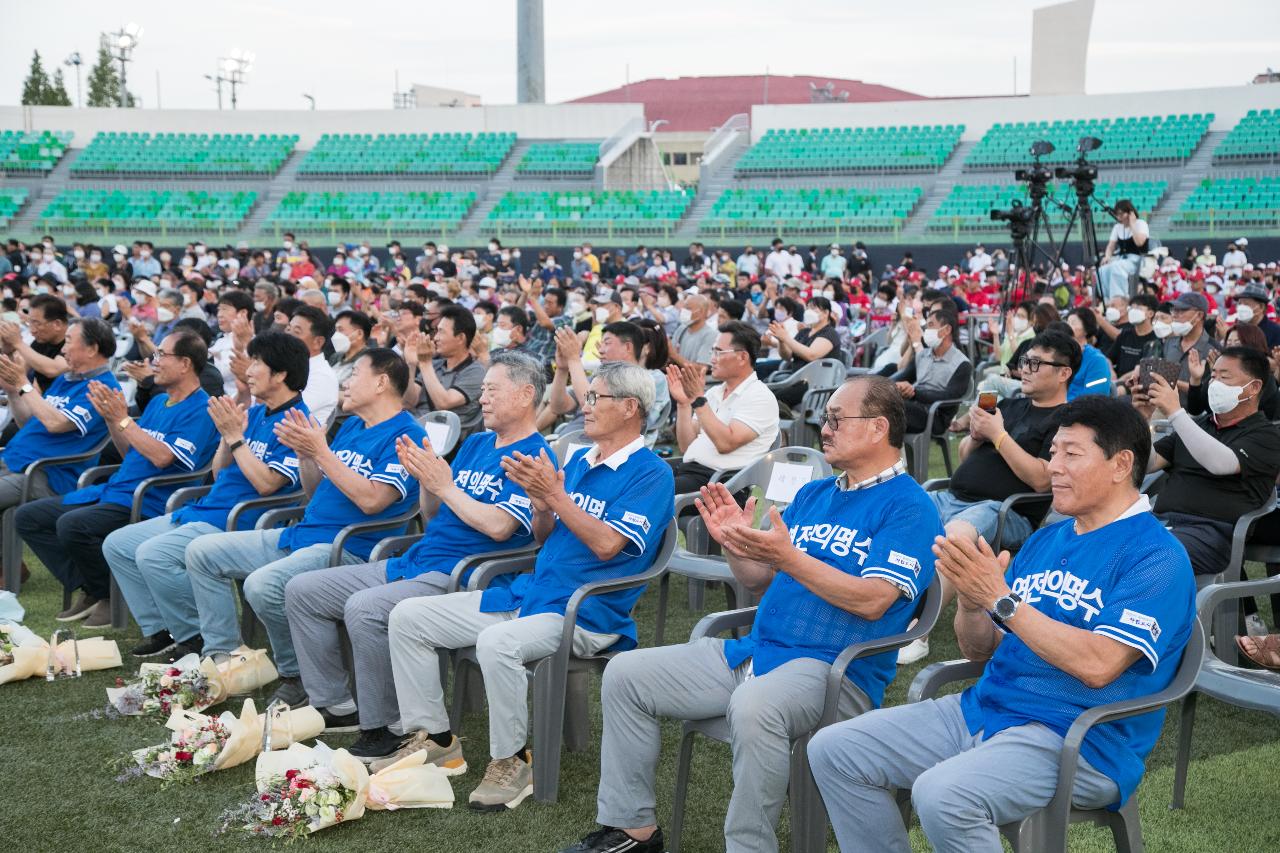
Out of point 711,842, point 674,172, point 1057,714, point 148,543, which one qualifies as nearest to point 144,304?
point 148,543

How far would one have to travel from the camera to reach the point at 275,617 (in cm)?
469

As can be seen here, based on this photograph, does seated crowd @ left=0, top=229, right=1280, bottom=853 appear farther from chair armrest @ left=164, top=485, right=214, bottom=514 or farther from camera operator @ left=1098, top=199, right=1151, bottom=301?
camera operator @ left=1098, top=199, right=1151, bottom=301

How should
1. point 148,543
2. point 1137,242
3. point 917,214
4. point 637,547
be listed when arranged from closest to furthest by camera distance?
point 637,547 → point 148,543 → point 1137,242 → point 917,214

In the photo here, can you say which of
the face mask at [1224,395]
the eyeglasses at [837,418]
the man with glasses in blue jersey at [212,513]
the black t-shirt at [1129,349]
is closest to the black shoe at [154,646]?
the man with glasses in blue jersey at [212,513]

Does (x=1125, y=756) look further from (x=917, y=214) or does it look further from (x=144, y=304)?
(x=917, y=214)

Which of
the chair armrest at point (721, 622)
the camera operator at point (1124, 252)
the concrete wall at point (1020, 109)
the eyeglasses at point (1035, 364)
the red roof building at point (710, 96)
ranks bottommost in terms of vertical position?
the chair armrest at point (721, 622)

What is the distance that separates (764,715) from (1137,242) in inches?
380

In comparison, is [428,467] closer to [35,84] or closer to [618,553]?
[618,553]

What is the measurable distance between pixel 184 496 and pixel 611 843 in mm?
3126

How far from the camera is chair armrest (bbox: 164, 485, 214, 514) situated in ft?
18.1

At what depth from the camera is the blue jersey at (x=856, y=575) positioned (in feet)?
10.4

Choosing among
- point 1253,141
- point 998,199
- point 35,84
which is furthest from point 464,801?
point 35,84

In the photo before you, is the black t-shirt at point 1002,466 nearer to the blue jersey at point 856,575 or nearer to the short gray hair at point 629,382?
the short gray hair at point 629,382

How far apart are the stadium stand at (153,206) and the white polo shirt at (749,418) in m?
25.3
